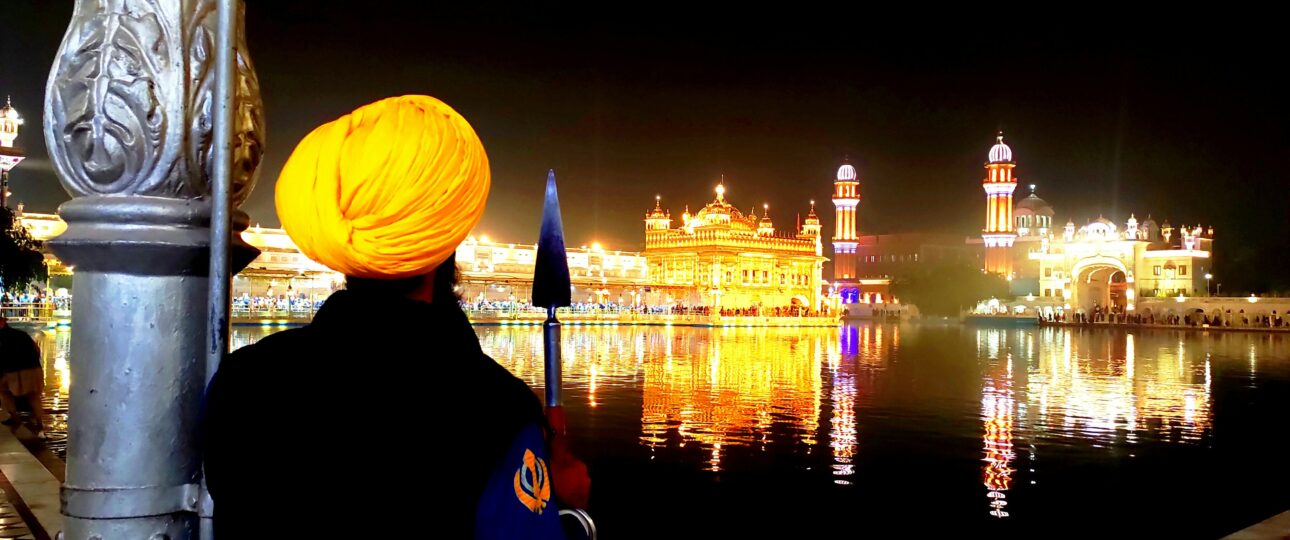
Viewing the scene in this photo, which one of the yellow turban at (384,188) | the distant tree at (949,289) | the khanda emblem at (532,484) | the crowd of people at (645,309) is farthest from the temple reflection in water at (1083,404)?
the distant tree at (949,289)

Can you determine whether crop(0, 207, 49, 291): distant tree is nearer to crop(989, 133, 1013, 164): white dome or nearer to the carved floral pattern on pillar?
the carved floral pattern on pillar

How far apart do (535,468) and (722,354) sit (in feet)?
84.1

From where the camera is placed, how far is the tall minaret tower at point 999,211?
8888 cm

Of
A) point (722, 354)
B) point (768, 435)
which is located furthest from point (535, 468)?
point (722, 354)

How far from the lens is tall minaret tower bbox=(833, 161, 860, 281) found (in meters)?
97.2

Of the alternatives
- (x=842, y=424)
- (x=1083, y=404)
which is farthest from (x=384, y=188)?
(x=1083, y=404)

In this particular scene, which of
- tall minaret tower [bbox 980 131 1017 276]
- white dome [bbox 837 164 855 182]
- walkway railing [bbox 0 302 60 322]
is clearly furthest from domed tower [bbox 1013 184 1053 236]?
walkway railing [bbox 0 302 60 322]

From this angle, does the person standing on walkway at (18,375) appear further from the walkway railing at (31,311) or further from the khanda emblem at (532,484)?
the walkway railing at (31,311)

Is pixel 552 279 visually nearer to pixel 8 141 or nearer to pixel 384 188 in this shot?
pixel 384 188

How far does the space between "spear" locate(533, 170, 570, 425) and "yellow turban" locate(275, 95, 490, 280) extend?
40 cm

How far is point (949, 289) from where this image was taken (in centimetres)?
7669

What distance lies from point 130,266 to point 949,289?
78.6 meters

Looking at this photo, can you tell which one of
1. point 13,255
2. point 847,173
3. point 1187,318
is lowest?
point 1187,318

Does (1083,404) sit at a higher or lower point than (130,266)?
lower
